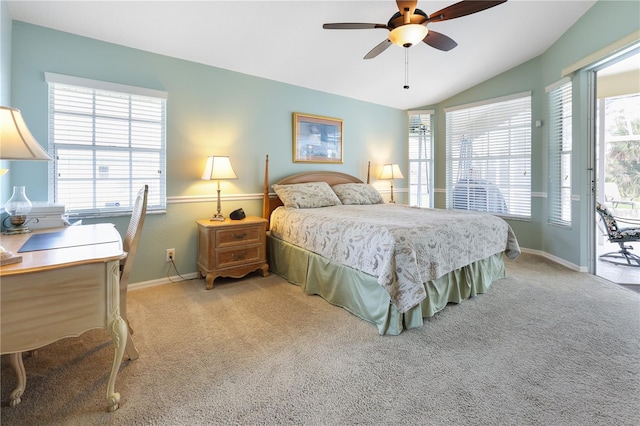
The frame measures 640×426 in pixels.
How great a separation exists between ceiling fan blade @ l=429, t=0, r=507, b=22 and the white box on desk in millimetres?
2983

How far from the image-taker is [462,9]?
7.11 feet

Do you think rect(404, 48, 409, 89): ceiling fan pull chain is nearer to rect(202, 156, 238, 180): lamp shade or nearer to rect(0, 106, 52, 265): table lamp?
rect(202, 156, 238, 180): lamp shade

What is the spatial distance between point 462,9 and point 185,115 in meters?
2.73

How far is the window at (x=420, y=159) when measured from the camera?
5.46m

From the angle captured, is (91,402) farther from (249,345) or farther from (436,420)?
(436,420)

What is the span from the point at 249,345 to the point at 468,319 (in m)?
1.66

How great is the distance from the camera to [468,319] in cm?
238

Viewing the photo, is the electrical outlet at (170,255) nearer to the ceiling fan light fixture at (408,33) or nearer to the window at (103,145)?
the window at (103,145)

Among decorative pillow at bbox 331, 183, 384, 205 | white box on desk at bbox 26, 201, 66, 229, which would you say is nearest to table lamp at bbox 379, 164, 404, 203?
decorative pillow at bbox 331, 183, 384, 205

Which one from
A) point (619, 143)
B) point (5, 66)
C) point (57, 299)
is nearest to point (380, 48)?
point (57, 299)

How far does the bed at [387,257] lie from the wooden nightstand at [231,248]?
9.3 inches

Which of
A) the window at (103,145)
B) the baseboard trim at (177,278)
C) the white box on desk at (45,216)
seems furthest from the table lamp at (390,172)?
the white box on desk at (45,216)

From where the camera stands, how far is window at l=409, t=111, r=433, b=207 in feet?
17.9

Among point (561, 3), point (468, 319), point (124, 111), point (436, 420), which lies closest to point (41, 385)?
point (436, 420)
